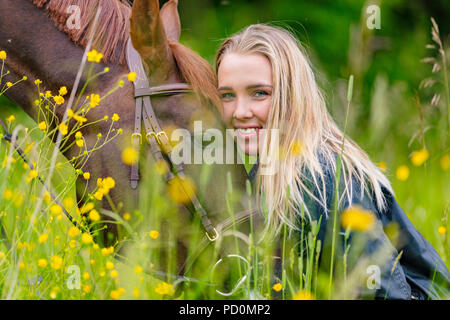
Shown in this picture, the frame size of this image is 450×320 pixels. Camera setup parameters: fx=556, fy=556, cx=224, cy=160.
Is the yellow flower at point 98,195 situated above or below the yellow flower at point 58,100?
below

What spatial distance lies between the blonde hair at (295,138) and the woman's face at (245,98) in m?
0.03

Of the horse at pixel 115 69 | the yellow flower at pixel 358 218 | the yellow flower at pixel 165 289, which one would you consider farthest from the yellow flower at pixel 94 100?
the yellow flower at pixel 358 218

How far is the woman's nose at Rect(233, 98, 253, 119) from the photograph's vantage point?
2.03m

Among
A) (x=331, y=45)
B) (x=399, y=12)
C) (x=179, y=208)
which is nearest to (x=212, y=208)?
(x=179, y=208)

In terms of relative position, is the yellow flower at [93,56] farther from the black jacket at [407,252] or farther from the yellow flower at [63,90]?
the black jacket at [407,252]

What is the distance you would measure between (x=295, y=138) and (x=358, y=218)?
0.45 meters

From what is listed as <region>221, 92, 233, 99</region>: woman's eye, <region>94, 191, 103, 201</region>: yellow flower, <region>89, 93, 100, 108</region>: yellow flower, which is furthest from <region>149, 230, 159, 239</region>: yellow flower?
<region>221, 92, 233, 99</region>: woman's eye

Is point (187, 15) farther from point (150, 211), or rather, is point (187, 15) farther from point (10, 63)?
point (150, 211)

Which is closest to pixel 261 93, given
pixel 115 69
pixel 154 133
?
pixel 154 133

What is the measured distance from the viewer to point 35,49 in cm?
212

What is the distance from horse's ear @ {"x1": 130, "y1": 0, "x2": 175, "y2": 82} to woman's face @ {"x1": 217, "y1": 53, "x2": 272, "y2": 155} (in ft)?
0.72

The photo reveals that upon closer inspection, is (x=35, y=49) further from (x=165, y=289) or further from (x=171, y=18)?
(x=165, y=289)

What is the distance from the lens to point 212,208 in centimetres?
192

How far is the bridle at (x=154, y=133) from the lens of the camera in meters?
1.90
